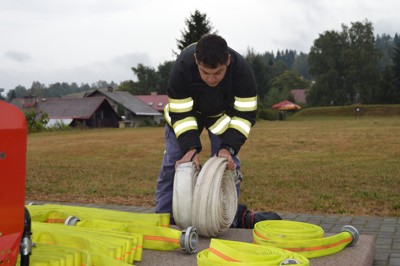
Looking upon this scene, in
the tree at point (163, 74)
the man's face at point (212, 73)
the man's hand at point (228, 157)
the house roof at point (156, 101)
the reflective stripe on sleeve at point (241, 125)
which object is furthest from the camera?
the tree at point (163, 74)

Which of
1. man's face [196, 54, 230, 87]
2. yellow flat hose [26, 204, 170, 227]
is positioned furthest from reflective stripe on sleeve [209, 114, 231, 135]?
yellow flat hose [26, 204, 170, 227]

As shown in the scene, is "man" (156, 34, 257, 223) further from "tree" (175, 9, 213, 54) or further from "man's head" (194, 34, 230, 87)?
"tree" (175, 9, 213, 54)

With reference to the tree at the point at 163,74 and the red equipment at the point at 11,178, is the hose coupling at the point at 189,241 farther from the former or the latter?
the tree at the point at 163,74

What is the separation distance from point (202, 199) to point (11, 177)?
7.44ft

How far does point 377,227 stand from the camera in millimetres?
6070

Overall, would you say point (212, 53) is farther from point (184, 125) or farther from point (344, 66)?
point (344, 66)

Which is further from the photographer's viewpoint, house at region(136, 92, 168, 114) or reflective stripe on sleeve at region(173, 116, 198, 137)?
house at region(136, 92, 168, 114)

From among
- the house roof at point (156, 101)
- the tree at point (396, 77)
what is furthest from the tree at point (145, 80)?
the tree at point (396, 77)

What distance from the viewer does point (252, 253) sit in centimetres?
367

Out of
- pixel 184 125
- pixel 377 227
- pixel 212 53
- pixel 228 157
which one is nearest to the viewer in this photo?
pixel 212 53

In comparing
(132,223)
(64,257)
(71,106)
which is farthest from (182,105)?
(71,106)

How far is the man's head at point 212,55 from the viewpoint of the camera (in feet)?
14.4

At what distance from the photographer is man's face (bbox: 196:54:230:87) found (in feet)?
14.8

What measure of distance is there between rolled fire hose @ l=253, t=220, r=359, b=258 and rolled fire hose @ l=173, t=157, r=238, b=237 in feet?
1.16
